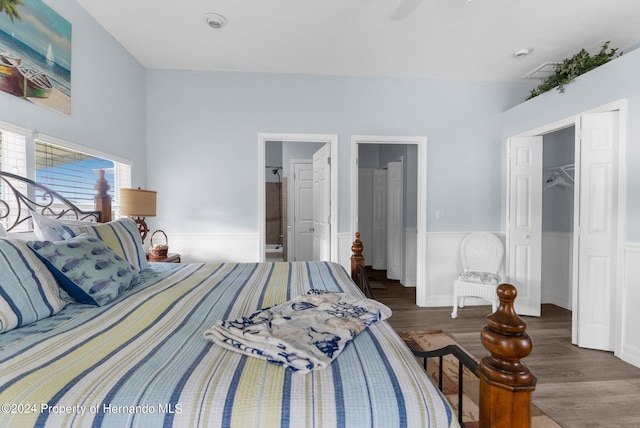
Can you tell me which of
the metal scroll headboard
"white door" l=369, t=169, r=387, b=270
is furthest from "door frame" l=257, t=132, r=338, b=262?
"white door" l=369, t=169, r=387, b=270

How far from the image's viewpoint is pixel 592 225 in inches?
101

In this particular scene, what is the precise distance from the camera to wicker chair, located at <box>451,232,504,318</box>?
323 cm

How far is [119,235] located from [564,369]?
3.32 metres

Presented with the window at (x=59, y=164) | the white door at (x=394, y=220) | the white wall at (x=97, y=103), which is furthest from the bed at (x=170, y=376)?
the white door at (x=394, y=220)

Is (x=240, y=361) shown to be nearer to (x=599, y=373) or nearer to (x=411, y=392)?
(x=411, y=392)

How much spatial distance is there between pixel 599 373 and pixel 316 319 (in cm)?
246

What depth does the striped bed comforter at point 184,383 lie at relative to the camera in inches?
27.1

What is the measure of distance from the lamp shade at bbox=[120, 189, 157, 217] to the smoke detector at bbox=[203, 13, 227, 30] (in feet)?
5.17

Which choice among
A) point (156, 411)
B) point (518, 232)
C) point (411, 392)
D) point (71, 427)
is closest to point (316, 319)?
point (411, 392)

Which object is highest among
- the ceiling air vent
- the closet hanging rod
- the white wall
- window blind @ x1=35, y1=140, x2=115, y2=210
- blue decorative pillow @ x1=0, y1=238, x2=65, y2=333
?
the ceiling air vent

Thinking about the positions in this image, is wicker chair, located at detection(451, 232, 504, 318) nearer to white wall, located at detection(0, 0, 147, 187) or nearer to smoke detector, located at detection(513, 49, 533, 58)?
smoke detector, located at detection(513, 49, 533, 58)

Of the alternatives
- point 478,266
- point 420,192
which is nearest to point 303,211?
point 420,192

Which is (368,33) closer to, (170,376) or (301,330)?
(301,330)

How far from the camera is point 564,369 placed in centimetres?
225
